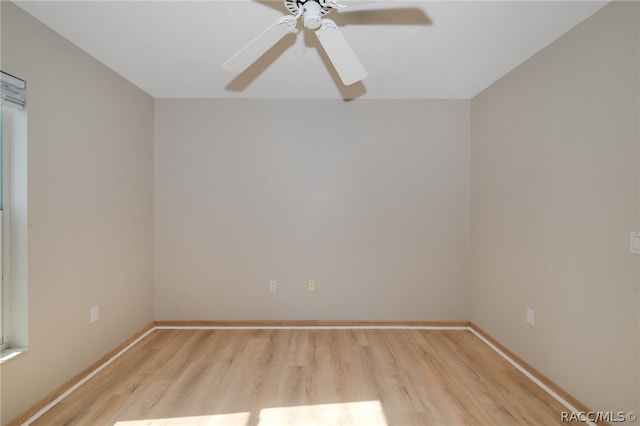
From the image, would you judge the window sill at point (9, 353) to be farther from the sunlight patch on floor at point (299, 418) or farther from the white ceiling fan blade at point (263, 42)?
the white ceiling fan blade at point (263, 42)

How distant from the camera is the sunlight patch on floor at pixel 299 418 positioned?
6.12 feet

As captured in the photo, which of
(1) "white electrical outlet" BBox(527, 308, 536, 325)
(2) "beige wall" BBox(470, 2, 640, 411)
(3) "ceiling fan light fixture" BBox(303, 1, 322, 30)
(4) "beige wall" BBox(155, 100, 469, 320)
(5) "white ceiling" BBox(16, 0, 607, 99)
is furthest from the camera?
(4) "beige wall" BBox(155, 100, 469, 320)

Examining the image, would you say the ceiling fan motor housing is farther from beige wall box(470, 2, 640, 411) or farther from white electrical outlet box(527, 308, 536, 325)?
white electrical outlet box(527, 308, 536, 325)

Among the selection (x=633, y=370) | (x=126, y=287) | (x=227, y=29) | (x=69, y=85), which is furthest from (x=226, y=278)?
(x=633, y=370)

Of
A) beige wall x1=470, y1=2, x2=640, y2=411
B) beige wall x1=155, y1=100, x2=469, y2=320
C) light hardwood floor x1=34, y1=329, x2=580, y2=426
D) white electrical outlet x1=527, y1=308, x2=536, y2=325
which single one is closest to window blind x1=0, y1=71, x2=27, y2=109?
beige wall x1=155, y1=100, x2=469, y2=320

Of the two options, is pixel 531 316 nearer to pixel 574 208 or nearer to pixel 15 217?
pixel 574 208

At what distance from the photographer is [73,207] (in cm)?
225

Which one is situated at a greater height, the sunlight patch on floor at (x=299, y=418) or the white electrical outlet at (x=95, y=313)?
the white electrical outlet at (x=95, y=313)

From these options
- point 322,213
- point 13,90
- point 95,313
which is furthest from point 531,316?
point 13,90

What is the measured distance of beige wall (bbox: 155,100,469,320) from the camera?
3.36 meters

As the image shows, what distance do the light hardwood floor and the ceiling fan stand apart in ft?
6.54

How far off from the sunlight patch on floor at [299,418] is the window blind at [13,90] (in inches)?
74.6

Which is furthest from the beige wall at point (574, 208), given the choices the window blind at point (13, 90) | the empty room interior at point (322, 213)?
the window blind at point (13, 90)

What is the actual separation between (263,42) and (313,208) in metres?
2.00
